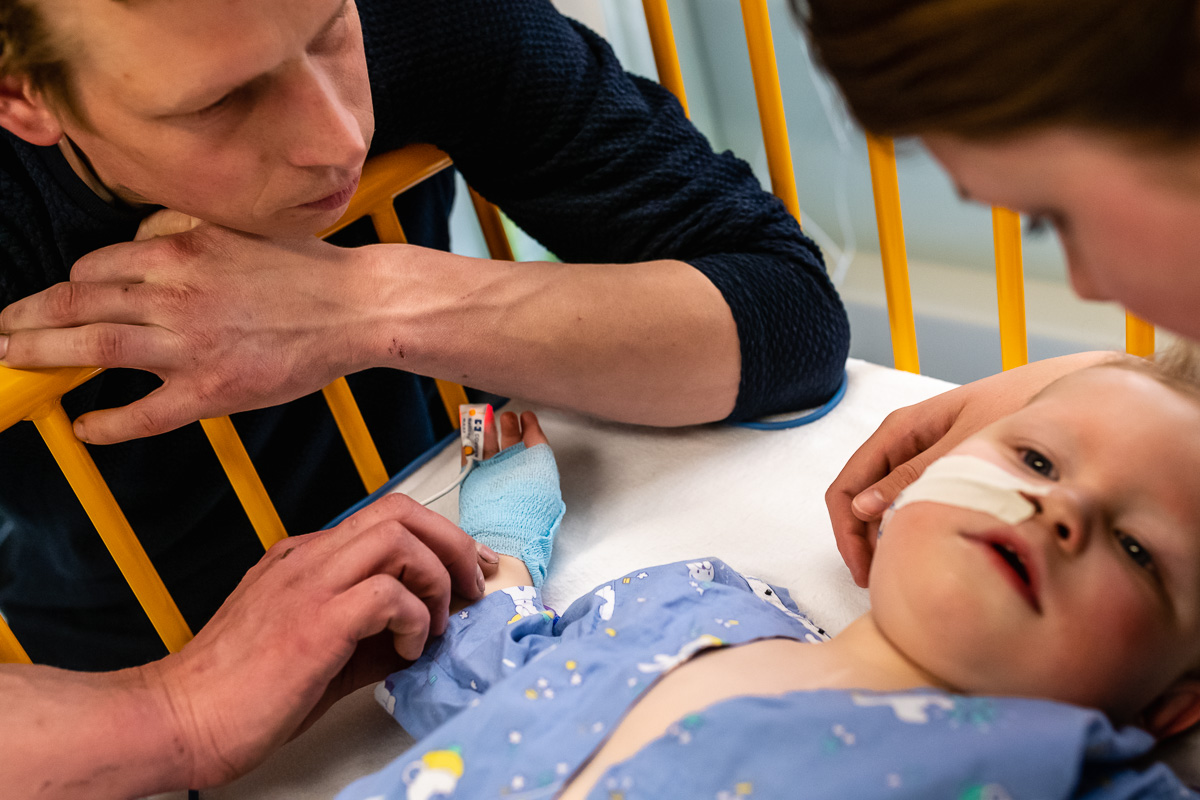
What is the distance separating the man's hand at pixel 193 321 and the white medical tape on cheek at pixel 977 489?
0.55 metres

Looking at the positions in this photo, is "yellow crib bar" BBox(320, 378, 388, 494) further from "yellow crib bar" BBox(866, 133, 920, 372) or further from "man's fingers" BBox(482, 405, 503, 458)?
"yellow crib bar" BBox(866, 133, 920, 372)

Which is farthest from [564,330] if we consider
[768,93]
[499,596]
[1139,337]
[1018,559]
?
[1139,337]

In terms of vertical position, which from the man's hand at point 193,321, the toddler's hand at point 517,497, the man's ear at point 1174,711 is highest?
the man's hand at point 193,321

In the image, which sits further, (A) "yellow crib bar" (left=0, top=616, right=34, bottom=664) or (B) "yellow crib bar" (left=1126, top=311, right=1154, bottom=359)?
(B) "yellow crib bar" (left=1126, top=311, right=1154, bottom=359)

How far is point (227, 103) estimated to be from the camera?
2.34 ft

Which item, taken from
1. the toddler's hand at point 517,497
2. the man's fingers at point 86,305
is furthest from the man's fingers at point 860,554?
the man's fingers at point 86,305

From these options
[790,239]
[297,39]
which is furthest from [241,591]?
[790,239]

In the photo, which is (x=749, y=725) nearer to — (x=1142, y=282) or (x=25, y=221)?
(x=1142, y=282)

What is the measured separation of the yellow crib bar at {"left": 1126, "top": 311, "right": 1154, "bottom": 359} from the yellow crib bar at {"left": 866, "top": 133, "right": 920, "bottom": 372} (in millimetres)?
226

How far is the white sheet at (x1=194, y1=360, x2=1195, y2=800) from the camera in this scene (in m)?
0.84

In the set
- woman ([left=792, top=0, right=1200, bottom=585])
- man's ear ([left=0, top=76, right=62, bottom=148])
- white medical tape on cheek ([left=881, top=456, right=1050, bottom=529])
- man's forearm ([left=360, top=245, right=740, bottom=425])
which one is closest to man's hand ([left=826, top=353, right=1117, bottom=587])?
white medical tape on cheek ([left=881, top=456, right=1050, bottom=529])

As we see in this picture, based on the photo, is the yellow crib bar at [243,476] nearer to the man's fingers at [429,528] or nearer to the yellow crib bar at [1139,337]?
the man's fingers at [429,528]

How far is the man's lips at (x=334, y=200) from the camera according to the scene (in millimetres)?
833

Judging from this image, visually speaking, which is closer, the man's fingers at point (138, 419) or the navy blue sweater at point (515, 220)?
the man's fingers at point (138, 419)
